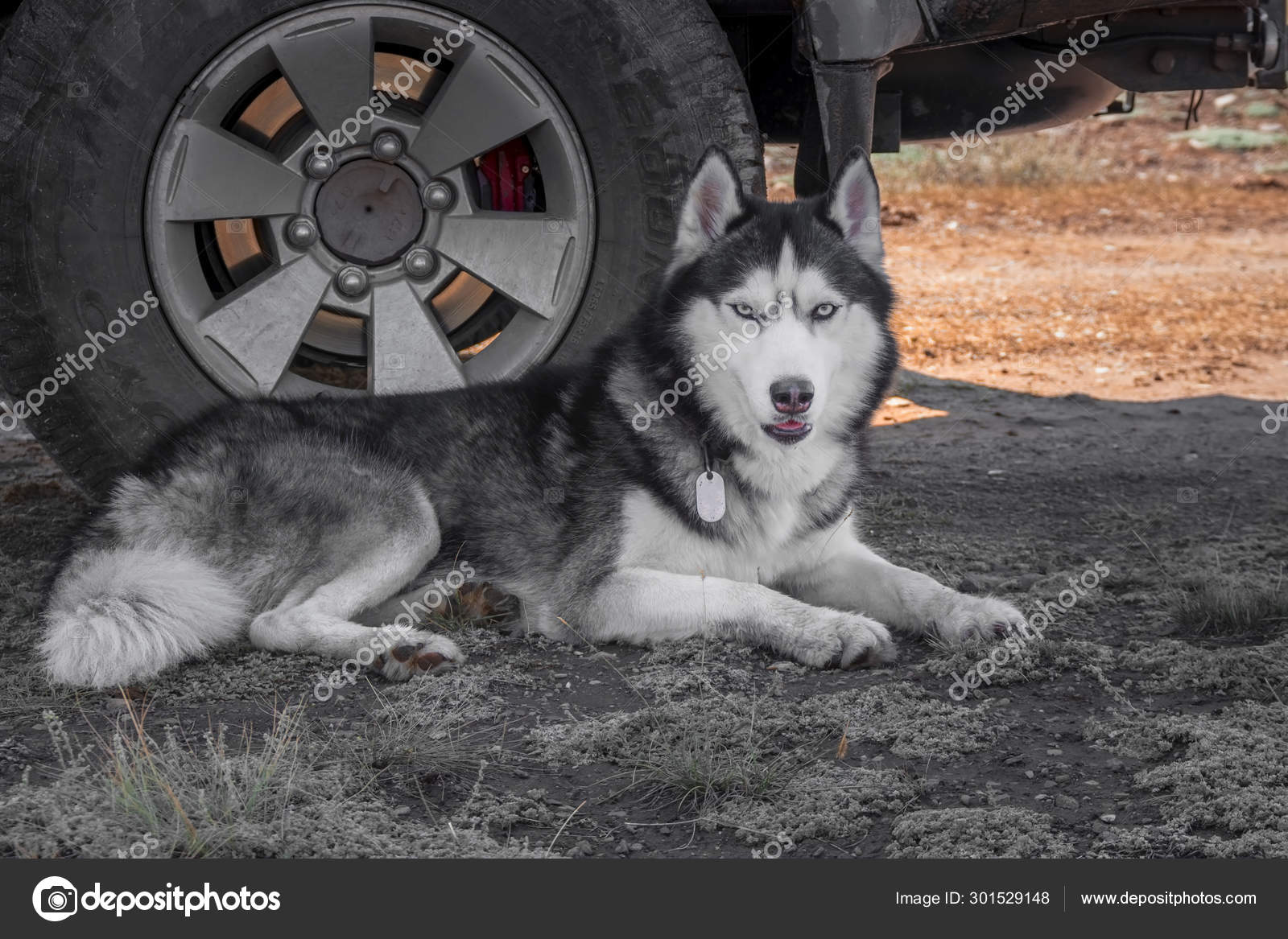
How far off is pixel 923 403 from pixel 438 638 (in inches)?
162

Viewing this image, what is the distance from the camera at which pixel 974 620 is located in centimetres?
375

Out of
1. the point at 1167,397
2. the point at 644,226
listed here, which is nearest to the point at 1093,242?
the point at 1167,397

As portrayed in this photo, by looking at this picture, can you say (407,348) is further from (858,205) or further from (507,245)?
(858,205)

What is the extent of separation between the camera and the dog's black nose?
3.60 meters

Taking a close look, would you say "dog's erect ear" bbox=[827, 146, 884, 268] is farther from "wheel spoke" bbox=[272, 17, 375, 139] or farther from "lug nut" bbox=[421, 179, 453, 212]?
"wheel spoke" bbox=[272, 17, 375, 139]

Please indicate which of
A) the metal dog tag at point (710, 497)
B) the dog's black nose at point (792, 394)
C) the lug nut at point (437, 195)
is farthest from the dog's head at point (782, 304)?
the lug nut at point (437, 195)

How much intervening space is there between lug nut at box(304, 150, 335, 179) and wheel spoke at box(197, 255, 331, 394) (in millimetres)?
288

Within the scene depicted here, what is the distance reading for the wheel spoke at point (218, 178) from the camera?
4215mm

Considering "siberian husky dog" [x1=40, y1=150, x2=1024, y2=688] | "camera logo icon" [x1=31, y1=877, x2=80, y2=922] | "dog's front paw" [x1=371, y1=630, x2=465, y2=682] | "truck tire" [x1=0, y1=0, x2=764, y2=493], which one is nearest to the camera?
"camera logo icon" [x1=31, y1=877, x2=80, y2=922]

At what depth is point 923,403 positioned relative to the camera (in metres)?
7.03

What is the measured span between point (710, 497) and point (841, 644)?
0.66 m

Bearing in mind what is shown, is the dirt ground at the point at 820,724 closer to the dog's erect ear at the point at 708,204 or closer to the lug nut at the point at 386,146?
the dog's erect ear at the point at 708,204

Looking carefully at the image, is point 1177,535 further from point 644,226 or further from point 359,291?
point 359,291

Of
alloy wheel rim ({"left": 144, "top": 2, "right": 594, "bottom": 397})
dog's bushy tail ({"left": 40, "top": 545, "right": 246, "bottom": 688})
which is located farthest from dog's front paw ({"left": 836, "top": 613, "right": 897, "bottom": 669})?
dog's bushy tail ({"left": 40, "top": 545, "right": 246, "bottom": 688})
